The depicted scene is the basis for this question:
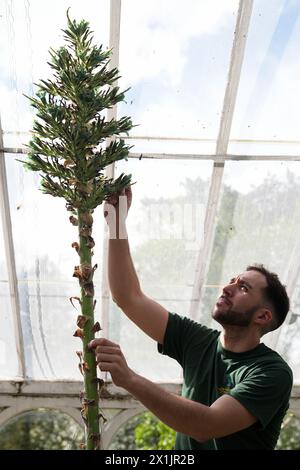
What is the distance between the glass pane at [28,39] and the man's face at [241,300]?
7.06 ft

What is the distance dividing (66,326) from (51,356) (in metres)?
0.59

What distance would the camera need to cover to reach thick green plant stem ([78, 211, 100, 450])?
2.29 m

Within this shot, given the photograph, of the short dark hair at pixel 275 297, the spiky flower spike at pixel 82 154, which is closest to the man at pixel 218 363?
the short dark hair at pixel 275 297

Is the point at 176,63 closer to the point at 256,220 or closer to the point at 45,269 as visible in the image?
the point at 256,220

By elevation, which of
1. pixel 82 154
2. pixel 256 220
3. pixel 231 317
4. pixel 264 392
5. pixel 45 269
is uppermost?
pixel 82 154

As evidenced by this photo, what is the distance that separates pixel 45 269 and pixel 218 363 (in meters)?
3.28

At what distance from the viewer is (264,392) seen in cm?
255

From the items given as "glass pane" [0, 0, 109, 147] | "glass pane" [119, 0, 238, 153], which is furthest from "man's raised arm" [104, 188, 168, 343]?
"glass pane" [119, 0, 238, 153]

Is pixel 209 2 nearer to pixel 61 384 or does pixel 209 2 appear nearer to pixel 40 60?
pixel 40 60

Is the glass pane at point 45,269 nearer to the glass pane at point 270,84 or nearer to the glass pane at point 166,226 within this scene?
the glass pane at point 166,226

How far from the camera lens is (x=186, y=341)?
3076 mm

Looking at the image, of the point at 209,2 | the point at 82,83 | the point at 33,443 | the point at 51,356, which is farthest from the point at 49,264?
the point at 33,443

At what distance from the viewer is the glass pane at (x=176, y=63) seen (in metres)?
4.45

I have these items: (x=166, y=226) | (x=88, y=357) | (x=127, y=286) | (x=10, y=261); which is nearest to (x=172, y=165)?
(x=166, y=226)
